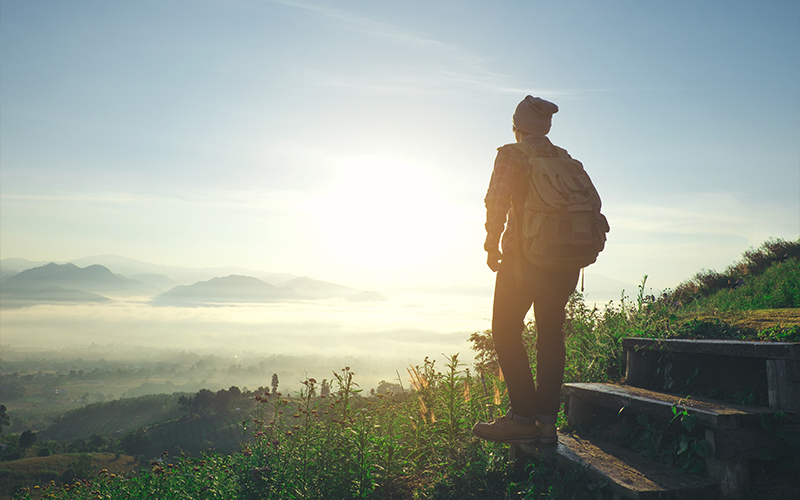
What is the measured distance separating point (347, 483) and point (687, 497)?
228 centimetres

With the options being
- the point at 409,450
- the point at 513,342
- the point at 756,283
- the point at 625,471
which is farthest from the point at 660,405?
the point at 756,283

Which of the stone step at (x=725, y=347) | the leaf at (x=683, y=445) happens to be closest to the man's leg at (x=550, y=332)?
the leaf at (x=683, y=445)

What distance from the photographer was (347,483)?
343cm

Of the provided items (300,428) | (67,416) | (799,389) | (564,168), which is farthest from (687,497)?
(67,416)

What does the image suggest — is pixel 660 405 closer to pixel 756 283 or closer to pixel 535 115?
pixel 535 115

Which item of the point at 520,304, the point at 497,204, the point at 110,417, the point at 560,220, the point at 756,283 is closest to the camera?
the point at 560,220

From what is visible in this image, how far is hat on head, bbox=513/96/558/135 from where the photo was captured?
3496 mm

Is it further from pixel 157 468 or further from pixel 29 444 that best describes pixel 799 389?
pixel 29 444

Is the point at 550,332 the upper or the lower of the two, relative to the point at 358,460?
upper

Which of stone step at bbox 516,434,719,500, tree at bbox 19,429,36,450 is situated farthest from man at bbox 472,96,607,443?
tree at bbox 19,429,36,450

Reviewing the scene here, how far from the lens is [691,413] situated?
2.63 m

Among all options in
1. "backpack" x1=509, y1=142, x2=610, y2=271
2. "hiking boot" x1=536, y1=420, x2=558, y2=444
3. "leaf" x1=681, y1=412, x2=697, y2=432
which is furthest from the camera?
"hiking boot" x1=536, y1=420, x2=558, y2=444

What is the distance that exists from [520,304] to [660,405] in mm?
1098

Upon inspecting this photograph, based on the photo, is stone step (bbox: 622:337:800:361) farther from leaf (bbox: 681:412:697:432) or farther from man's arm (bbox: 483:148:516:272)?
man's arm (bbox: 483:148:516:272)
